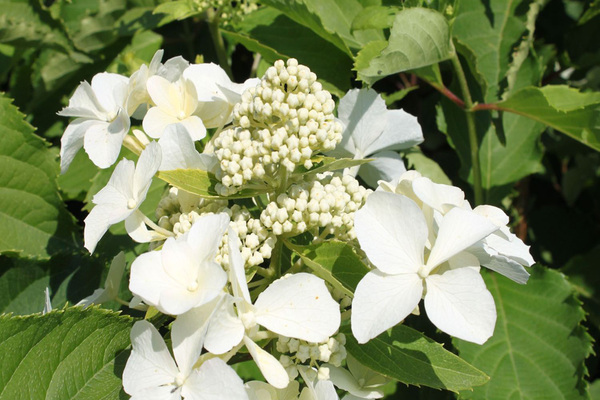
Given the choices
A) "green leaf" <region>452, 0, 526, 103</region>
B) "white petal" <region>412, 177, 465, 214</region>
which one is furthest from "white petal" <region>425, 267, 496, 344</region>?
"green leaf" <region>452, 0, 526, 103</region>

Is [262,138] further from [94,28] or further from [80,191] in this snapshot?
[94,28]

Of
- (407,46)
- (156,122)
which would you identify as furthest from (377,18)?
(156,122)

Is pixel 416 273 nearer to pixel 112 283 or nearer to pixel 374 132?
pixel 374 132

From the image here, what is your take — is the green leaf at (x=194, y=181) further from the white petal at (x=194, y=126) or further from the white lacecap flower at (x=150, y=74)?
the white lacecap flower at (x=150, y=74)

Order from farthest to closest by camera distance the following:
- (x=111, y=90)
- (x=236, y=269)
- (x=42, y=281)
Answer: (x=42, y=281)
(x=111, y=90)
(x=236, y=269)

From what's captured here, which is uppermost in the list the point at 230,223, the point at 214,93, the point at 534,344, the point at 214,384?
the point at 214,93

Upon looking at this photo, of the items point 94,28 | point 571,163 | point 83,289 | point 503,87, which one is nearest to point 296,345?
point 83,289
